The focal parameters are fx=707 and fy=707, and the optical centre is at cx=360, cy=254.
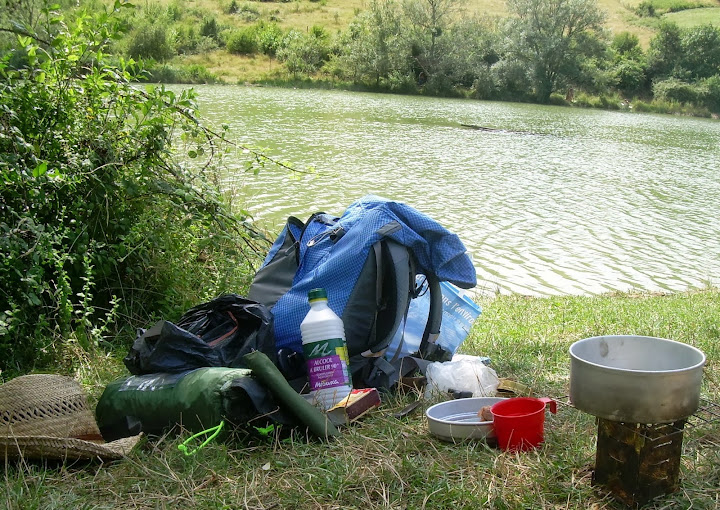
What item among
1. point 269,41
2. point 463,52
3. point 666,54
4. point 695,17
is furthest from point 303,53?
point 695,17

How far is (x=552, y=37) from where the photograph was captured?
168 ft

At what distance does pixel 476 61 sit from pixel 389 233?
49.8m

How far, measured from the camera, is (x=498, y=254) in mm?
9148

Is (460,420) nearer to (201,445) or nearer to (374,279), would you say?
(374,279)

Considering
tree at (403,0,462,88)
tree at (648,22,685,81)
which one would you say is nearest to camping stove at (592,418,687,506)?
tree at (403,0,462,88)

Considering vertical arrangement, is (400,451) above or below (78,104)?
below

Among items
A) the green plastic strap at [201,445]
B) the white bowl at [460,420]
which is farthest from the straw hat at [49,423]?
the white bowl at [460,420]

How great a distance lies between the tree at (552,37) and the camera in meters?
49.6

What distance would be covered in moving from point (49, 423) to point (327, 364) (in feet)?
3.45

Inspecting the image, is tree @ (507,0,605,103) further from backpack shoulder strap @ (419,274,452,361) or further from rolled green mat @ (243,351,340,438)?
rolled green mat @ (243,351,340,438)

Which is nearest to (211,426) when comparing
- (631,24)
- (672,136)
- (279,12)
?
(672,136)

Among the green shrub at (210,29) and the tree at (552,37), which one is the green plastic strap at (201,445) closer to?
the tree at (552,37)

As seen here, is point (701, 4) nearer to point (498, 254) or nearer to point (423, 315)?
point (498, 254)

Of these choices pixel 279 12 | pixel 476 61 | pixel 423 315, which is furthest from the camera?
pixel 279 12
